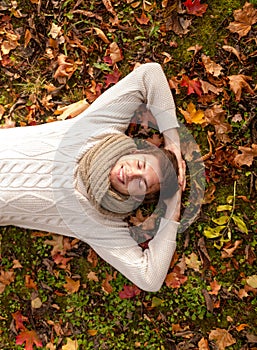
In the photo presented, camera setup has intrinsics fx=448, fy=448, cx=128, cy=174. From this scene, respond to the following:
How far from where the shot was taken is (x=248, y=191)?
11.2 feet

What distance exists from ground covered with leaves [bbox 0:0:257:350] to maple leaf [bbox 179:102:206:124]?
1cm

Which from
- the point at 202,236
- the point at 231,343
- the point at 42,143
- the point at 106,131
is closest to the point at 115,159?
the point at 106,131

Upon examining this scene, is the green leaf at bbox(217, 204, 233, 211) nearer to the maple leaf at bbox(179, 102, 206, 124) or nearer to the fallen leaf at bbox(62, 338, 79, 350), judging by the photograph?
the maple leaf at bbox(179, 102, 206, 124)

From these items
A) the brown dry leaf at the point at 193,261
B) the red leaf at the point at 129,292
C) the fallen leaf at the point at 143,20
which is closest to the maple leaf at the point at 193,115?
the fallen leaf at the point at 143,20

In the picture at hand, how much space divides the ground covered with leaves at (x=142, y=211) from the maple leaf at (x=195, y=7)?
10 mm

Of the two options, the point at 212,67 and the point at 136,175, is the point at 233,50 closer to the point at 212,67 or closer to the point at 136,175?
the point at 212,67

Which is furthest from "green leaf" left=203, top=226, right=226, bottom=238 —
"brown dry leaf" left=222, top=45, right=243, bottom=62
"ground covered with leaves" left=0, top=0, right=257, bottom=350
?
"brown dry leaf" left=222, top=45, right=243, bottom=62

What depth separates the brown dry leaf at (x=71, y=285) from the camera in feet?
12.0

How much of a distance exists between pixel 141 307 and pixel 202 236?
2.46ft

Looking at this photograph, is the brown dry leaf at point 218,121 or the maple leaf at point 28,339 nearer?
the brown dry leaf at point 218,121

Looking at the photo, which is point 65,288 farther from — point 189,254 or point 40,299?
point 189,254

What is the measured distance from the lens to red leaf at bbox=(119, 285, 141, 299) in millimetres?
3549

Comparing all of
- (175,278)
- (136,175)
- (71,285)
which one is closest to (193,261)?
(175,278)

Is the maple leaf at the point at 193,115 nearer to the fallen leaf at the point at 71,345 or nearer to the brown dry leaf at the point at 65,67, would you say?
the brown dry leaf at the point at 65,67
